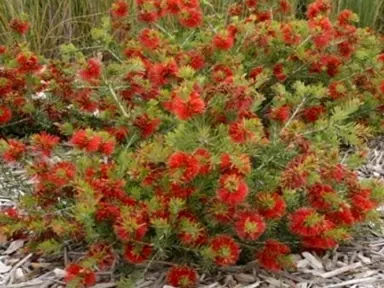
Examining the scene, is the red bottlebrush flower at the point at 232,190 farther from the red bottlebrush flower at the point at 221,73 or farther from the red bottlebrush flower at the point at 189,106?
the red bottlebrush flower at the point at 221,73

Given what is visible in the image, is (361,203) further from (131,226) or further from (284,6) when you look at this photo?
(284,6)

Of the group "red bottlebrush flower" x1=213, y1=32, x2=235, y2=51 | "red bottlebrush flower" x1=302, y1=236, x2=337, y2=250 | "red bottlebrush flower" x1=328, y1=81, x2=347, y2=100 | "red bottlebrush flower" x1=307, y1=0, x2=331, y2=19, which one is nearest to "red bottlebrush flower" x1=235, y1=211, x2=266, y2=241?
"red bottlebrush flower" x1=302, y1=236, x2=337, y2=250

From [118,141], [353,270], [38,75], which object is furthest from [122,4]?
[353,270]

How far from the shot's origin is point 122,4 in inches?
146

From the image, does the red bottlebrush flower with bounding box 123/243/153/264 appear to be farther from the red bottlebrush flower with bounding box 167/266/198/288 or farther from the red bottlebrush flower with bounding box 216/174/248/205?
the red bottlebrush flower with bounding box 216/174/248/205

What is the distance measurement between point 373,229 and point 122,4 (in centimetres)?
154

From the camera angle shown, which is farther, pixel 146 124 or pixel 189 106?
pixel 146 124

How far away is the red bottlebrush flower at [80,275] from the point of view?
2.35m

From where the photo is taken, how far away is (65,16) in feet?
16.3

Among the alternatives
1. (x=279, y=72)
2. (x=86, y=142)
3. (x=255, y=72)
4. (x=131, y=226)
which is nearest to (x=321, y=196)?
(x=131, y=226)

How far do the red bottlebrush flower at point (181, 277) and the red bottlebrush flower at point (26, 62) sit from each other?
1230 millimetres

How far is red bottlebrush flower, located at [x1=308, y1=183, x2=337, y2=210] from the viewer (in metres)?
2.49

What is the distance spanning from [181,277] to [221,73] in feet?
3.02

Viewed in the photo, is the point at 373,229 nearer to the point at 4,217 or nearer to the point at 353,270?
the point at 353,270
